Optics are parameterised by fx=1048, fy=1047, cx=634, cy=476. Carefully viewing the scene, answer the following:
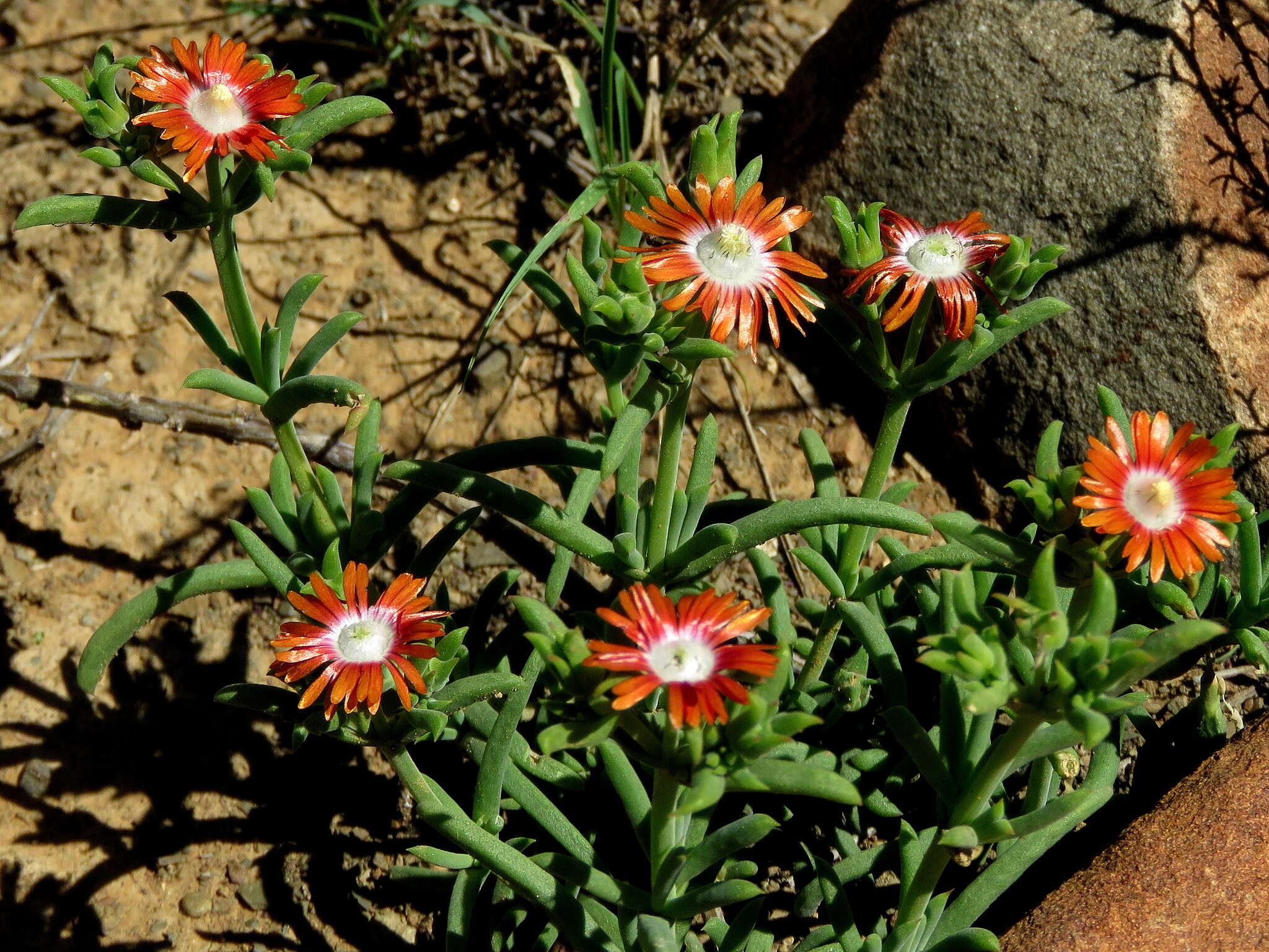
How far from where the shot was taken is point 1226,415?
2.74 metres

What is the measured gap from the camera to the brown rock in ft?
6.05

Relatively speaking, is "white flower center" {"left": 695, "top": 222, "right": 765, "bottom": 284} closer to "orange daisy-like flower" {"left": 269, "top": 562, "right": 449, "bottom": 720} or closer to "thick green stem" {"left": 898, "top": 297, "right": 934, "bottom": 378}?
"thick green stem" {"left": 898, "top": 297, "right": 934, "bottom": 378}

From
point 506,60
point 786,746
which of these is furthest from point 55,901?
point 506,60

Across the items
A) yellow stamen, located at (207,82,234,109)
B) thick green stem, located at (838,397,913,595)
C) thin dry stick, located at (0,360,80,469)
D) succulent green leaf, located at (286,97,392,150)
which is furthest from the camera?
thin dry stick, located at (0,360,80,469)

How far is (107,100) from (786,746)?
1697 mm

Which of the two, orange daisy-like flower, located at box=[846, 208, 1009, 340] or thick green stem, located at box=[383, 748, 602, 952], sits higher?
orange daisy-like flower, located at box=[846, 208, 1009, 340]

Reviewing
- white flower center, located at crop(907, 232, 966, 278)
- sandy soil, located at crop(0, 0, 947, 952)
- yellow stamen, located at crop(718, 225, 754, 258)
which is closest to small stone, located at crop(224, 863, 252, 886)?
sandy soil, located at crop(0, 0, 947, 952)

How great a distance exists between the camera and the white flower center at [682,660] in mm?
1502

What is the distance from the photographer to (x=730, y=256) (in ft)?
5.78

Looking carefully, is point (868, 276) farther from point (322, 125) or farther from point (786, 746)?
point (322, 125)

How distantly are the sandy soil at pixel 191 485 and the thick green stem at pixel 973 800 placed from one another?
3.86ft

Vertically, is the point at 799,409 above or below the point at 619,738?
above

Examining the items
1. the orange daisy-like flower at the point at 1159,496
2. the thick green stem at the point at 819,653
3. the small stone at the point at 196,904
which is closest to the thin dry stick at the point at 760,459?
the thick green stem at the point at 819,653

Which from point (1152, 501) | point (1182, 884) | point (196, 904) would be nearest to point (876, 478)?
point (1152, 501)
